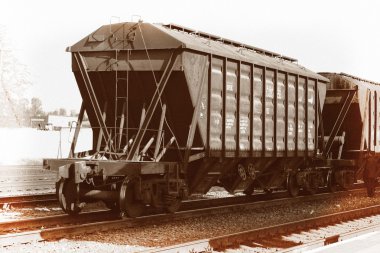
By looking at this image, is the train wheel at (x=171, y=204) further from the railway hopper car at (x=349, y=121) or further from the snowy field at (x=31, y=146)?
the snowy field at (x=31, y=146)

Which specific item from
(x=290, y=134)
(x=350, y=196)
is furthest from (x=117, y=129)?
(x=350, y=196)

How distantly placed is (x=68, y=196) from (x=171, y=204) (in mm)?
2053

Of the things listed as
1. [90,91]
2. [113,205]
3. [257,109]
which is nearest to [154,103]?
[90,91]

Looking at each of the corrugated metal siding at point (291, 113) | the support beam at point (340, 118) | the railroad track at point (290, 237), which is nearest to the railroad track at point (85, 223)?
the corrugated metal siding at point (291, 113)

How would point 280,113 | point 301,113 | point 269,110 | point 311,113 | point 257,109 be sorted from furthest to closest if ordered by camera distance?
point 311,113, point 301,113, point 280,113, point 269,110, point 257,109

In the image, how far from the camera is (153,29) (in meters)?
11.0

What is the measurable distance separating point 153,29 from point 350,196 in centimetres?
944

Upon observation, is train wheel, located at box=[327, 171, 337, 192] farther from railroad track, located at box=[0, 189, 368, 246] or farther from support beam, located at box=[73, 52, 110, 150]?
support beam, located at box=[73, 52, 110, 150]

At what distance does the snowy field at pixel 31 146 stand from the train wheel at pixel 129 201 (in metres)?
23.5

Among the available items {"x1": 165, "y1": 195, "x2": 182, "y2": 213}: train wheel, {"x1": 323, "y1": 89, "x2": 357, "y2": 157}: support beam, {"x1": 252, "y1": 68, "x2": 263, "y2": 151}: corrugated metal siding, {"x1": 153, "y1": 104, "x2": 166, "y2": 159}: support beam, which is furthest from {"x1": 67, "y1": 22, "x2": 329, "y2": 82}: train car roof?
{"x1": 323, "y1": 89, "x2": 357, "y2": 157}: support beam

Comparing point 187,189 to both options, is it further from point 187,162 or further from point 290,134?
point 290,134

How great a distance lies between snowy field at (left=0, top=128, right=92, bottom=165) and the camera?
1342 inches

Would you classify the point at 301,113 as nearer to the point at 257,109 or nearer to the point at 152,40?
the point at 257,109

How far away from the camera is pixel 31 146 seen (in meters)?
36.9
